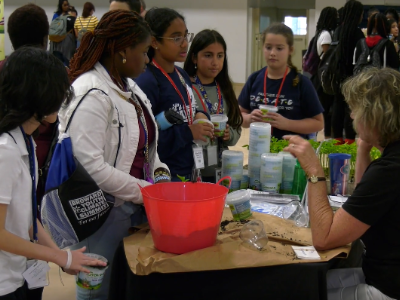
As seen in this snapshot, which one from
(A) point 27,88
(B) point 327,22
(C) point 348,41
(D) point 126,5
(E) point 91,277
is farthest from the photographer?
(B) point 327,22

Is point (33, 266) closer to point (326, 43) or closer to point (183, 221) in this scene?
point (183, 221)

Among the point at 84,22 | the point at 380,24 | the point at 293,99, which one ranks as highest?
the point at 84,22

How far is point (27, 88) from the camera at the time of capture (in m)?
1.41

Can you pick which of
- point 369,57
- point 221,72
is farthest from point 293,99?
point 369,57

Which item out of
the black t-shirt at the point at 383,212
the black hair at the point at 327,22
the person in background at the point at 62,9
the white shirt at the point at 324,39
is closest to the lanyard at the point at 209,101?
the black t-shirt at the point at 383,212

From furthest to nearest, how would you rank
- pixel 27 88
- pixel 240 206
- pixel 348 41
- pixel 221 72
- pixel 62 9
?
pixel 62 9, pixel 348 41, pixel 221 72, pixel 240 206, pixel 27 88

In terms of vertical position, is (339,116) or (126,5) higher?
(126,5)

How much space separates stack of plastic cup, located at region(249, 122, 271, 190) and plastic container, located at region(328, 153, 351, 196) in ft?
1.13

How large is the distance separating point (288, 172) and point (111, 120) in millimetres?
991

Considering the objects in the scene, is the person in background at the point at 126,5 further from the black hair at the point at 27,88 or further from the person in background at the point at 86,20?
the person in background at the point at 86,20

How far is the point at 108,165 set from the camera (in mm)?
1805

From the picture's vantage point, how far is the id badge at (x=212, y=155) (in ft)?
8.34

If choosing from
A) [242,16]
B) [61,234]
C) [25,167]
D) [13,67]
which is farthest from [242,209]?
[242,16]

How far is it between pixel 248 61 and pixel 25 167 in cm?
1038
